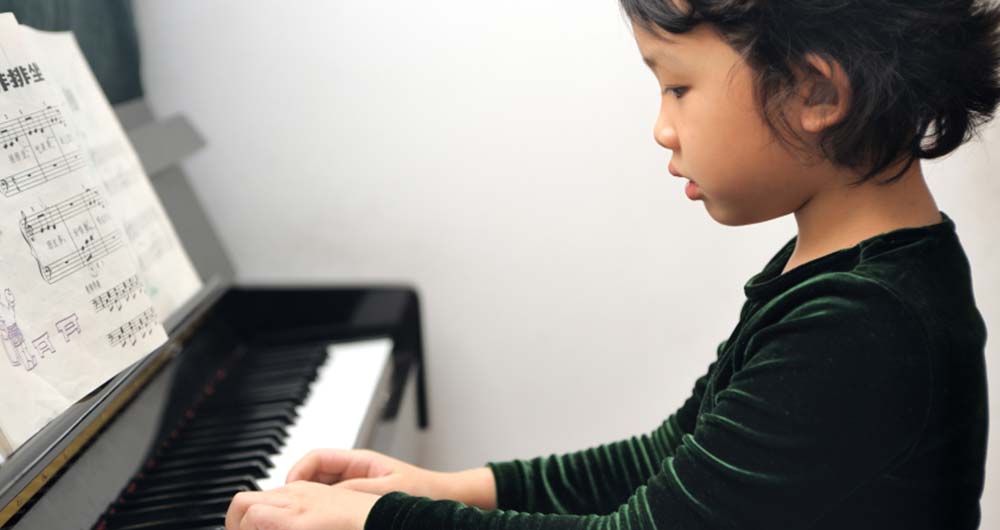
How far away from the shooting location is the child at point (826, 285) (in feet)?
2.44

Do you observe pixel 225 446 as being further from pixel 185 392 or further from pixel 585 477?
pixel 585 477

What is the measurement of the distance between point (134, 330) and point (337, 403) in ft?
1.21

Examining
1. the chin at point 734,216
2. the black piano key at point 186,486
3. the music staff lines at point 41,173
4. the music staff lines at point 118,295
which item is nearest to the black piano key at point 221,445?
the black piano key at point 186,486

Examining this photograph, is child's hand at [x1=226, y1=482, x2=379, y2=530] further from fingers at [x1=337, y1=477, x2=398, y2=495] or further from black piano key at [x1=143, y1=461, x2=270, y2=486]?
black piano key at [x1=143, y1=461, x2=270, y2=486]

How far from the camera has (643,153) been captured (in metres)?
1.64

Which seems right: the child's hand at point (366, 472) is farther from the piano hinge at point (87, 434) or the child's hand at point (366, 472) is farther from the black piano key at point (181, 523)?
the piano hinge at point (87, 434)

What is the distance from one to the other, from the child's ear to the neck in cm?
A: 6

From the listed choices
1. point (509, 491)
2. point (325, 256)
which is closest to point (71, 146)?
point (509, 491)

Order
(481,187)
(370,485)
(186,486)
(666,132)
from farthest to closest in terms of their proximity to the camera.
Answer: (481,187), (186,486), (370,485), (666,132)

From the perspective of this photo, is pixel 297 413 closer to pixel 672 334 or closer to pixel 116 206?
pixel 116 206

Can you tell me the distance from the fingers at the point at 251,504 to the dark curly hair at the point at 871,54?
0.50 metres

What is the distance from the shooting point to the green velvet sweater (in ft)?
2.43

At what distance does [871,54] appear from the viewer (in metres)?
0.76

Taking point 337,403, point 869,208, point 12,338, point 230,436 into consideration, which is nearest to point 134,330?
point 12,338
